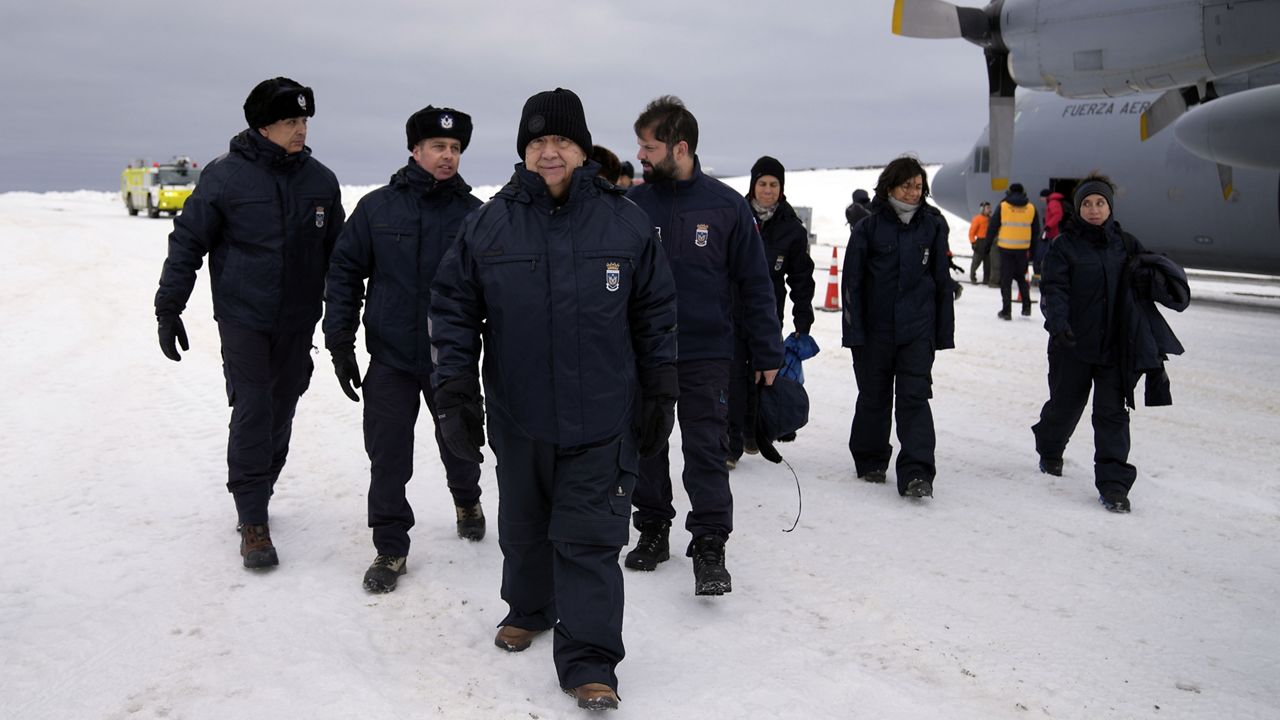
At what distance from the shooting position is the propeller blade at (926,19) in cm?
769

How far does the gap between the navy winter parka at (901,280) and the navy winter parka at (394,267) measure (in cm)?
262

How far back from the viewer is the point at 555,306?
122 inches

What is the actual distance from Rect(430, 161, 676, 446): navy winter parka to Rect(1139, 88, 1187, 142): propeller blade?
893 cm

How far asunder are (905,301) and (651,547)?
2262 mm

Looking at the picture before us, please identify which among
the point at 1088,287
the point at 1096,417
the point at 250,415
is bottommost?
the point at 1096,417

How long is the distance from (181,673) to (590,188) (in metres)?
2.26

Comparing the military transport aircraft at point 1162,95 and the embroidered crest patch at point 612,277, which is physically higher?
the military transport aircraft at point 1162,95

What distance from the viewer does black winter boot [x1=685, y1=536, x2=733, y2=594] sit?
3912mm

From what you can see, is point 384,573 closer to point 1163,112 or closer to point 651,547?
point 651,547

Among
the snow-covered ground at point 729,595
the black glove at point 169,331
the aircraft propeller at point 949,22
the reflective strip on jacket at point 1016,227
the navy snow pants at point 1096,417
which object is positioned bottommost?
the snow-covered ground at point 729,595

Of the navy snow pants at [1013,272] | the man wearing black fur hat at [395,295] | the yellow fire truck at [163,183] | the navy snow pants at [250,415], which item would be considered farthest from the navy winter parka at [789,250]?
the yellow fire truck at [163,183]

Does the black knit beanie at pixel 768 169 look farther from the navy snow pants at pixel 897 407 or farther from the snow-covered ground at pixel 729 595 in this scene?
the snow-covered ground at pixel 729 595

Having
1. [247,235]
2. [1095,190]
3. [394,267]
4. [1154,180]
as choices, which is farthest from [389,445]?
[1154,180]

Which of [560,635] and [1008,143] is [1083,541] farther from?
[1008,143]
